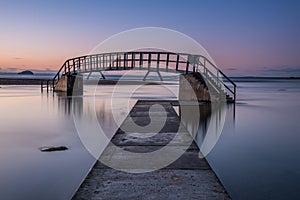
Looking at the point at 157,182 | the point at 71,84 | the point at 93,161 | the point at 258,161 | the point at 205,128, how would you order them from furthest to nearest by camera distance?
1. the point at 71,84
2. the point at 205,128
3. the point at 258,161
4. the point at 93,161
5. the point at 157,182

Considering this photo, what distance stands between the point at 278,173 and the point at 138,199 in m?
3.07

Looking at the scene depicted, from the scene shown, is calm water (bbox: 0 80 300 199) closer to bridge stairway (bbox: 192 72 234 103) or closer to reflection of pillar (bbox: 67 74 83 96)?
bridge stairway (bbox: 192 72 234 103)

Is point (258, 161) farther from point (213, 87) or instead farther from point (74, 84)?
point (74, 84)

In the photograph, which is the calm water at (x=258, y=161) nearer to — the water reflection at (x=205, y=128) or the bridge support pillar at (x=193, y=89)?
the water reflection at (x=205, y=128)

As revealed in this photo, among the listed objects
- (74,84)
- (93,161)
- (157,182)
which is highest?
(74,84)

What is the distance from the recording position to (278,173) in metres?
5.79

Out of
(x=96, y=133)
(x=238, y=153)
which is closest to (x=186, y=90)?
(x=96, y=133)

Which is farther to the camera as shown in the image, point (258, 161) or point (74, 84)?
point (74, 84)

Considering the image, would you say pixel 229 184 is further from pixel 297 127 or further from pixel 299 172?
pixel 297 127

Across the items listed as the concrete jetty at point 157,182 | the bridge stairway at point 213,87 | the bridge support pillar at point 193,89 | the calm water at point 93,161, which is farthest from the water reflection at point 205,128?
the bridge support pillar at point 193,89

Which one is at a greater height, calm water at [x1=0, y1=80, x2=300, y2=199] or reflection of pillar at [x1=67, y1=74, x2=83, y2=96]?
reflection of pillar at [x1=67, y1=74, x2=83, y2=96]

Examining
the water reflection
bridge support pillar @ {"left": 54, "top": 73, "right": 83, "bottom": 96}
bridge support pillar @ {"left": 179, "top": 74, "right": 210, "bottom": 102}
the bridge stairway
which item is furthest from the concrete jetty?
bridge support pillar @ {"left": 54, "top": 73, "right": 83, "bottom": 96}

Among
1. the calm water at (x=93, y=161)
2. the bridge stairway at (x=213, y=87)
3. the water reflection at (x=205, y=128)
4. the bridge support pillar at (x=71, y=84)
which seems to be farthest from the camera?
the bridge support pillar at (x=71, y=84)

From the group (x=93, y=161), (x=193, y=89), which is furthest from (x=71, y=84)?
(x=93, y=161)
